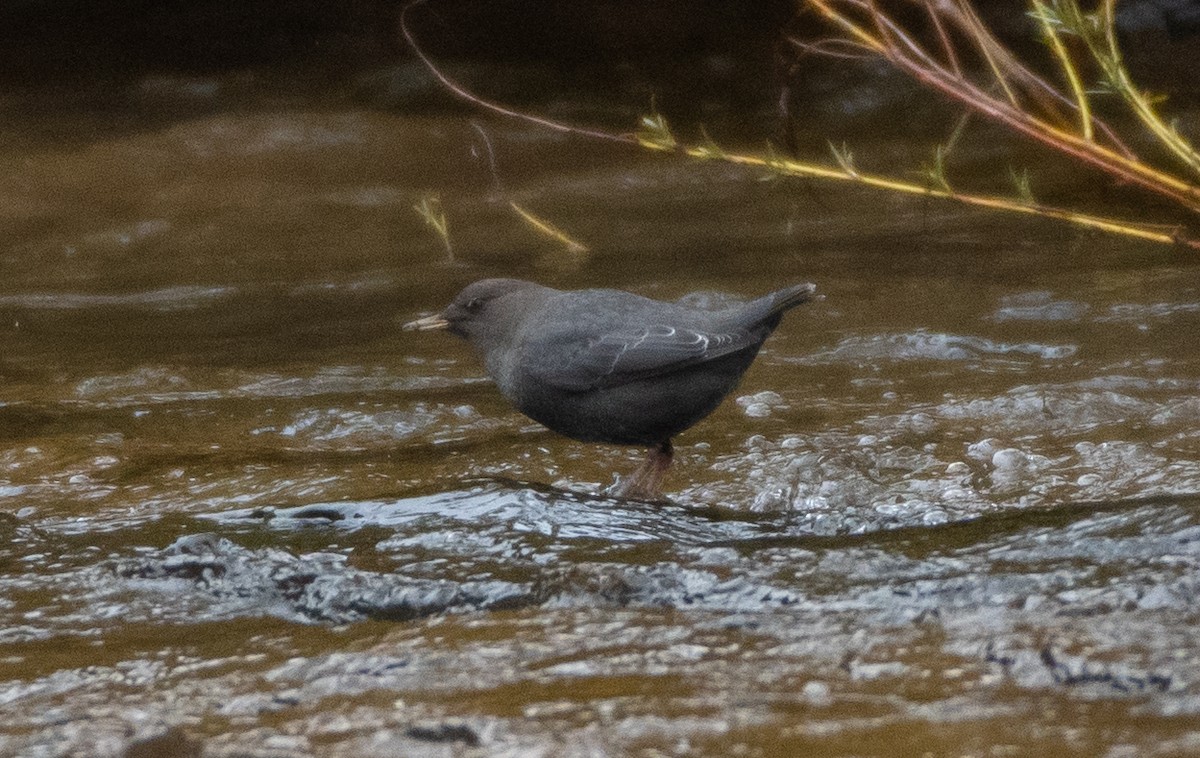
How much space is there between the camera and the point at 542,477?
475 cm

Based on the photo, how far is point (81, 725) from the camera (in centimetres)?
253

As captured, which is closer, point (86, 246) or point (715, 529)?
point (715, 529)

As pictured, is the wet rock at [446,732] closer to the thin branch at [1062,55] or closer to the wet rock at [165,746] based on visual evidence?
the wet rock at [165,746]

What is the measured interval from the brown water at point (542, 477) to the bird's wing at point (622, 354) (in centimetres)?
36

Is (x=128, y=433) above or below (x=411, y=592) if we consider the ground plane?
below

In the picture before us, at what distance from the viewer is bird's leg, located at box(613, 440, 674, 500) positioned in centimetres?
435

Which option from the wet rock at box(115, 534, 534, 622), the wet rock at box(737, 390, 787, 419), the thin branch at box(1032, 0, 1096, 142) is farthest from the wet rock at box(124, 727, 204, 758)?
the wet rock at box(737, 390, 787, 419)

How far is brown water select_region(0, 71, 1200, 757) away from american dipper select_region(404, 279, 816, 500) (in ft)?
0.74

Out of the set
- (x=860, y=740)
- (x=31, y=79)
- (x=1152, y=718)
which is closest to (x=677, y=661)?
(x=860, y=740)

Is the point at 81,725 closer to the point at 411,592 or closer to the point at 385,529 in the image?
the point at 411,592

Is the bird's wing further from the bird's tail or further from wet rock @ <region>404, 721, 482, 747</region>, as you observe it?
wet rock @ <region>404, 721, 482, 747</region>

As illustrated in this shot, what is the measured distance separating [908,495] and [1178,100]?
20.0ft

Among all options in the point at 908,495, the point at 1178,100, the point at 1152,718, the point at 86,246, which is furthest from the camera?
the point at 1178,100

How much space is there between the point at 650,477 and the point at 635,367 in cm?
35
